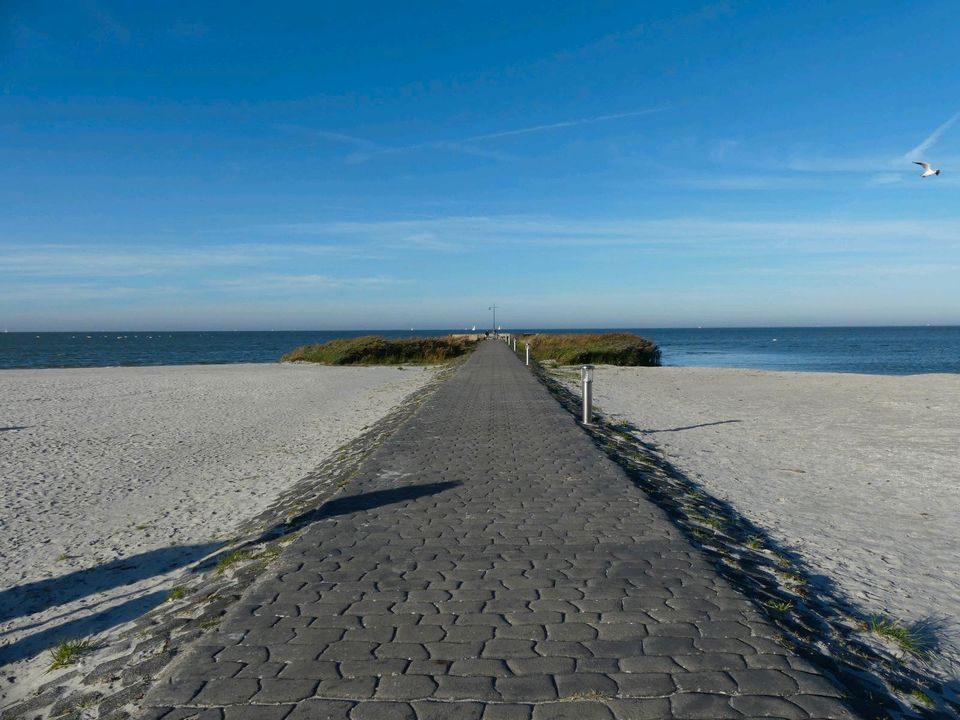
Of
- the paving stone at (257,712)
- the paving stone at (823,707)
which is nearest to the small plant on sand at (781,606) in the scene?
the paving stone at (823,707)

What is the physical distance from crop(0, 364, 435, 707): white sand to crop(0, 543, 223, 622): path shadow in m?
0.02

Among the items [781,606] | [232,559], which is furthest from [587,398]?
[781,606]

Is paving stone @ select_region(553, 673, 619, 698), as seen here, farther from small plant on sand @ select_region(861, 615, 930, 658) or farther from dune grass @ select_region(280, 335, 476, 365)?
dune grass @ select_region(280, 335, 476, 365)

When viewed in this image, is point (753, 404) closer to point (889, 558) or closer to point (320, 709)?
point (889, 558)

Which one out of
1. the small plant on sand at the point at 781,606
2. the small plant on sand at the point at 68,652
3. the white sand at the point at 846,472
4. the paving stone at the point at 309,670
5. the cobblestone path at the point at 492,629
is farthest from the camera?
the white sand at the point at 846,472

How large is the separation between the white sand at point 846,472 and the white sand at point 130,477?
19.5ft

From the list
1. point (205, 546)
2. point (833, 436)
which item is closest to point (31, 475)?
point (205, 546)

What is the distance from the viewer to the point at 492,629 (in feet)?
12.9

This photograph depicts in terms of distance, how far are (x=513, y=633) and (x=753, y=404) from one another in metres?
18.1

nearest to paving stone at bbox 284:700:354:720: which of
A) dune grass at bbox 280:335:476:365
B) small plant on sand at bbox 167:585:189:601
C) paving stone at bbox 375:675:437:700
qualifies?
paving stone at bbox 375:675:437:700

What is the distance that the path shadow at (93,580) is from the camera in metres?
5.69

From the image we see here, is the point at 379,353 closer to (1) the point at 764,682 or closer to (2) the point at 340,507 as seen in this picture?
(2) the point at 340,507

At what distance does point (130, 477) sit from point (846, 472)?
35.5ft

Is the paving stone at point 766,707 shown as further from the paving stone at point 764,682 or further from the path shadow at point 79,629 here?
the path shadow at point 79,629
